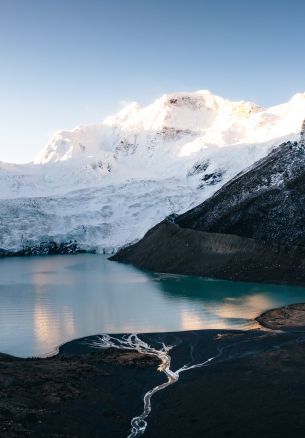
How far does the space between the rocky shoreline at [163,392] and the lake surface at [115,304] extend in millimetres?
8370

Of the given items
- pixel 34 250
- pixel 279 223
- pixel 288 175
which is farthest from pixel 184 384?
pixel 34 250

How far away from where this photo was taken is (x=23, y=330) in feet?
180

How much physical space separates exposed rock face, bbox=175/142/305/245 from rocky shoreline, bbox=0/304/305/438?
50.6 meters

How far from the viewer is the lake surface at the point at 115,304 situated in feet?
181

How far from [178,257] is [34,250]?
75221 mm

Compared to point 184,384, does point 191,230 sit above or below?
above

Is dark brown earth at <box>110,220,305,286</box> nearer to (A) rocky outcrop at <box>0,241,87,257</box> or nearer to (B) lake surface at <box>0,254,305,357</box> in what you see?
(B) lake surface at <box>0,254,305,357</box>

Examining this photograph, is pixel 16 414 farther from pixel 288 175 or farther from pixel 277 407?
pixel 288 175

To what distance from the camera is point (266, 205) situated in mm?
103625

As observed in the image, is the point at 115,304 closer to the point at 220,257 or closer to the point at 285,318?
the point at 285,318

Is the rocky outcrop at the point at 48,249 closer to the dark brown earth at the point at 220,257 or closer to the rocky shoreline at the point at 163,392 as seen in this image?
the dark brown earth at the point at 220,257

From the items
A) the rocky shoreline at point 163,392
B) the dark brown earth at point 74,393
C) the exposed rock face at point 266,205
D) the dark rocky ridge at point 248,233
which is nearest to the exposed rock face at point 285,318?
the rocky shoreline at point 163,392

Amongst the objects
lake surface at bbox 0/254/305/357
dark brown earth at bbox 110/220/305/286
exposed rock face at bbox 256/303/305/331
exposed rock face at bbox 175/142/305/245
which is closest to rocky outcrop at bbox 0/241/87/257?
dark brown earth at bbox 110/220/305/286

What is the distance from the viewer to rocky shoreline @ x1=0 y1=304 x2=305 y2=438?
28.5m
